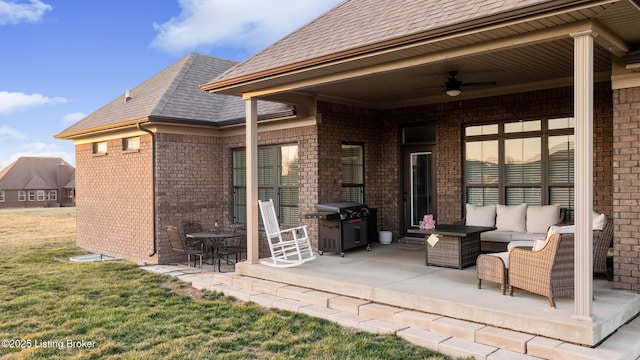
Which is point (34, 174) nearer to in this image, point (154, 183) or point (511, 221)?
point (154, 183)

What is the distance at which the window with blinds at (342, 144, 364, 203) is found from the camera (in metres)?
9.59

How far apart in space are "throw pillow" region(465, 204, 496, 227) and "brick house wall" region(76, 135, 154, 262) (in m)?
6.43

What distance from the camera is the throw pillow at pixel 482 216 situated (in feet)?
26.7

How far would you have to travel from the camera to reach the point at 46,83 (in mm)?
27500

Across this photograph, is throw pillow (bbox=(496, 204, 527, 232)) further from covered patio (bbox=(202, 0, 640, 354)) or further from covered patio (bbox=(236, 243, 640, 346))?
covered patio (bbox=(236, 243, 640, 346))

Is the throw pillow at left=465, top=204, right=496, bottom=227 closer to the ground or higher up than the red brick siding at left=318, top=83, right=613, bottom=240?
closer to the ground

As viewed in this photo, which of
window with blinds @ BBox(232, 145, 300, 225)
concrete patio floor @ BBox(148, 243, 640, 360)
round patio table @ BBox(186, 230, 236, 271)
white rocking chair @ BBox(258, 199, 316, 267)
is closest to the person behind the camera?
concrete patio floor @ BBox(148, 243, 640, 360)

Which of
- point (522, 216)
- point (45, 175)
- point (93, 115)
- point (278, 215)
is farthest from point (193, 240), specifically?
point (45, 175)

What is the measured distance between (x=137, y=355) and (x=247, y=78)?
13.5ft

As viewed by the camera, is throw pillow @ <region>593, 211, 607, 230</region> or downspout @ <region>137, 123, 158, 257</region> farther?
downspout @ <region>137, 123, 158, 257</region>

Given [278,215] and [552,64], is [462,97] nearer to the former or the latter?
[552,64]

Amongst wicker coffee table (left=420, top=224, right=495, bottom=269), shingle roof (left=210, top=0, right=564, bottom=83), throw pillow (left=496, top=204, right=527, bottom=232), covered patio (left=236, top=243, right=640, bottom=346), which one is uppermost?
shingle roof (left=210, top=0, right=564, bottom=83)

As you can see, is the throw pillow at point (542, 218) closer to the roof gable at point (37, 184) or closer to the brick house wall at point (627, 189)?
the brick house wall at point (627, 189)

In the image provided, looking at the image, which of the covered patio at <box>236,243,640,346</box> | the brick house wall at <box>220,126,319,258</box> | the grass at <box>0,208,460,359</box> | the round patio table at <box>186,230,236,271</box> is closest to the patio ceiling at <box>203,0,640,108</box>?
the brick house wall at <box>220,126,319,258</box>
